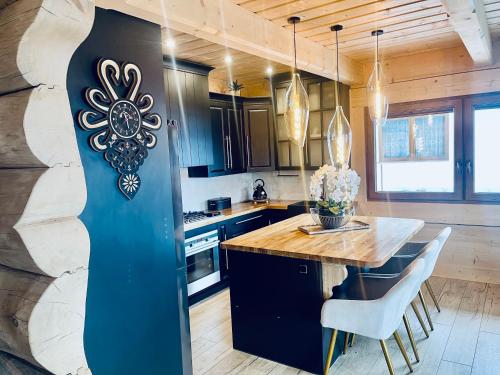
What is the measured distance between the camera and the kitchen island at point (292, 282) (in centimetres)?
250

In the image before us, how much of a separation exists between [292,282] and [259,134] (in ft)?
8.76

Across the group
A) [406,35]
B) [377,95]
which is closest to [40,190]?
[377,95]

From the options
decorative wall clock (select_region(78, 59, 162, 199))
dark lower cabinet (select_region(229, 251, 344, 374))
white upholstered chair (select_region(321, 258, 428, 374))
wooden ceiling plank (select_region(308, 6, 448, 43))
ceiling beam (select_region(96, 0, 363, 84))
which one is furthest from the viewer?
wooden ceiling plank (select_region(308, 6, 448, 43))

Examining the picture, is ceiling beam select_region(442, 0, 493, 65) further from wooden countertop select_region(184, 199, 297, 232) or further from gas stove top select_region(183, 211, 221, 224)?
gas stove top select_region(183, 211, 221, 224)

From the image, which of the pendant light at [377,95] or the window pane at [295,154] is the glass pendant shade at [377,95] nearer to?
the pendant light at [377,95]

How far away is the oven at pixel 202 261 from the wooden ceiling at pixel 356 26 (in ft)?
5.85

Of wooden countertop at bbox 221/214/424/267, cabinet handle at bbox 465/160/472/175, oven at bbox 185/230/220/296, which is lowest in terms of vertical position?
oven at bbox 185/230/220/296

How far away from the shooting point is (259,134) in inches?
194

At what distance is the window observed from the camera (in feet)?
13.2

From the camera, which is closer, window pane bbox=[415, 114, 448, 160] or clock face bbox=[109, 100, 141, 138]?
clock face bbox=[109, 100, 141, 138]

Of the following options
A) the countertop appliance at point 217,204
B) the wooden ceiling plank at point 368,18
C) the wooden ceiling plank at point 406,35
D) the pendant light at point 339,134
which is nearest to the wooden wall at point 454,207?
the wooden ceiling plank at point 406,35

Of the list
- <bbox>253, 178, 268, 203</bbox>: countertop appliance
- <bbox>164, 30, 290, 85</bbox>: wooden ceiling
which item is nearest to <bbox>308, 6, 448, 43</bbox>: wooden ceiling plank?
<bbox>164, 30, 290, 85</bbox>: wooden ceiling

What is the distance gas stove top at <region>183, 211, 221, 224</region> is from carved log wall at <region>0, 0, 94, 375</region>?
2.64m

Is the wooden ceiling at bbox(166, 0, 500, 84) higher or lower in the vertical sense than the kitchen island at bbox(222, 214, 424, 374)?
higher
